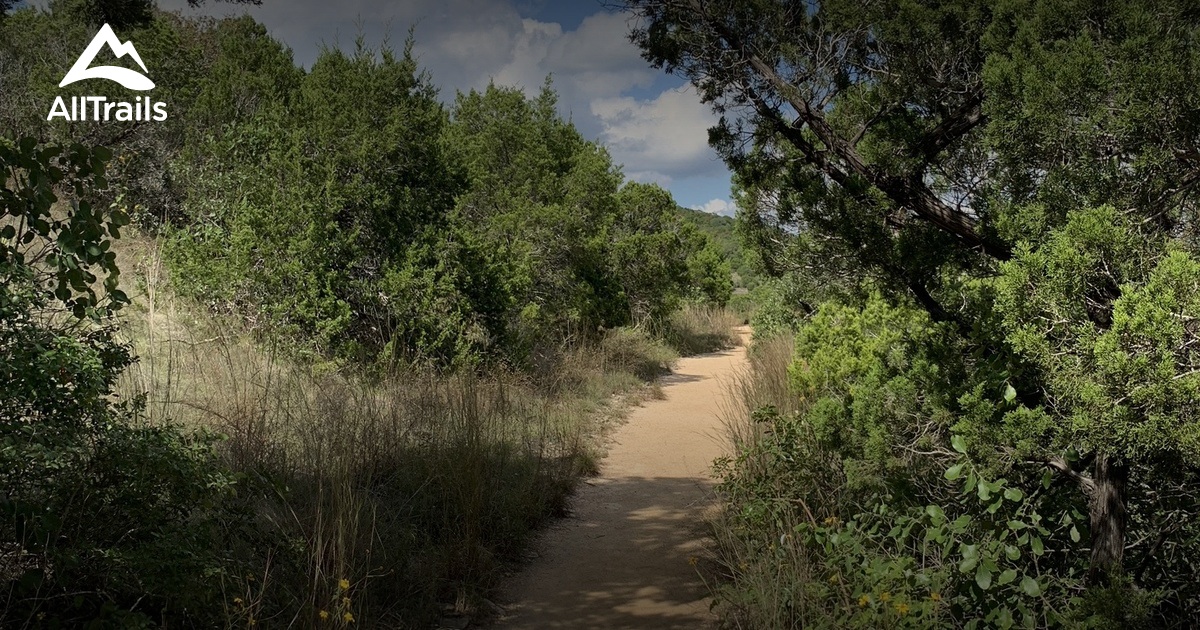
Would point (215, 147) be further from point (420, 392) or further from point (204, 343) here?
point (420, 392)

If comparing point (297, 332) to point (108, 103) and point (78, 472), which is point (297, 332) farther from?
point (108, 103)

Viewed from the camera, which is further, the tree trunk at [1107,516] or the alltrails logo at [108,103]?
the alltrails logo at [108,103]

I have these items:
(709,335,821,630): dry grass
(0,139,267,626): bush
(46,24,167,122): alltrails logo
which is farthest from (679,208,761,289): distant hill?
(0,139,267,626): bush

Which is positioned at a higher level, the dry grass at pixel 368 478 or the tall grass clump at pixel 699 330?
the tall grass clump at pixel 699 330

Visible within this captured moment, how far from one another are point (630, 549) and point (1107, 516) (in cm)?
329

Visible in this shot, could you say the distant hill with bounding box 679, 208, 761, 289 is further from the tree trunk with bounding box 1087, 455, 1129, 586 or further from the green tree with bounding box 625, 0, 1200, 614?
the tree trunk with bounding box 1087, 455, 1129, 586

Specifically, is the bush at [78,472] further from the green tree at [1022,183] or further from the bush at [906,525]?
the green tree at [1022,183]

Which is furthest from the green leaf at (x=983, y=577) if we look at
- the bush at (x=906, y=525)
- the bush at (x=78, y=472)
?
the bush at (x=78, y=472)

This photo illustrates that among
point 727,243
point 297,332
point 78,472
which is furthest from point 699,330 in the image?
point 727,243

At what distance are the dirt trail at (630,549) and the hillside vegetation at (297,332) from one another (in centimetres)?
31

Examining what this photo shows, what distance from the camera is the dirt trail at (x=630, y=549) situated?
4922 millimetres

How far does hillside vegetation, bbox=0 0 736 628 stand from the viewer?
10.3 ft

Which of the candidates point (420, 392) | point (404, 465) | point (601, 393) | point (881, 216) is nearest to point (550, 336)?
point (601, 393)

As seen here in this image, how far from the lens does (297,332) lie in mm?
9234
